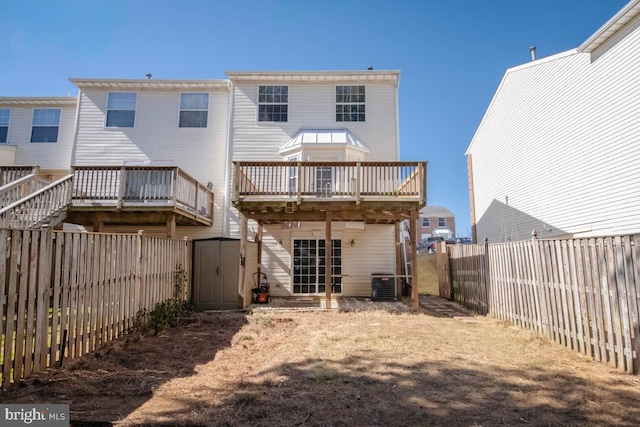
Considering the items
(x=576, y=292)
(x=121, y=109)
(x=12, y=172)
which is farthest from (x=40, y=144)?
(x=576, y=292)

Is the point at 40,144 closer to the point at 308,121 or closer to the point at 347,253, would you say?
the point at 308,121

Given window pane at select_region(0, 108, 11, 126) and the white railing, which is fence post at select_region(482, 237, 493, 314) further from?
window pane at select_region(0, 108, 11, 126)

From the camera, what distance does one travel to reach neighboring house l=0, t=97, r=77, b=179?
13.1 m

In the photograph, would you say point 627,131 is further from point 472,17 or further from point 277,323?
point 277,323

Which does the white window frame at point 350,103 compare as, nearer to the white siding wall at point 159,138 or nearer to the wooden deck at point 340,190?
the wooden deck at point 340,190

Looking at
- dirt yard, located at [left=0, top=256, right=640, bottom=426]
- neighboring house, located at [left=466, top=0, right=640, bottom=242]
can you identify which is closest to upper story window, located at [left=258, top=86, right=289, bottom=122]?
dirt yard, located at [left=0, top=256, right=640, bottom=426]

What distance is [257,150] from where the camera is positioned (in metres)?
12.6

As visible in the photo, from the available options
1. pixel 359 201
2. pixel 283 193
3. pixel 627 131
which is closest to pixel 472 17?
pixel 627 131

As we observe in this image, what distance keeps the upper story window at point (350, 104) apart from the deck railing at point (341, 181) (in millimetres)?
3917

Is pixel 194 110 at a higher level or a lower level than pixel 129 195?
higher

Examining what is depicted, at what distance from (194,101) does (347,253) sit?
865 cm

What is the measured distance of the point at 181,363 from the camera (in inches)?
182

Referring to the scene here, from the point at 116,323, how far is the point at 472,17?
46.9 feet

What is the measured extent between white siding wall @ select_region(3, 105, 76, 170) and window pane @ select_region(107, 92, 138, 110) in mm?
1924
